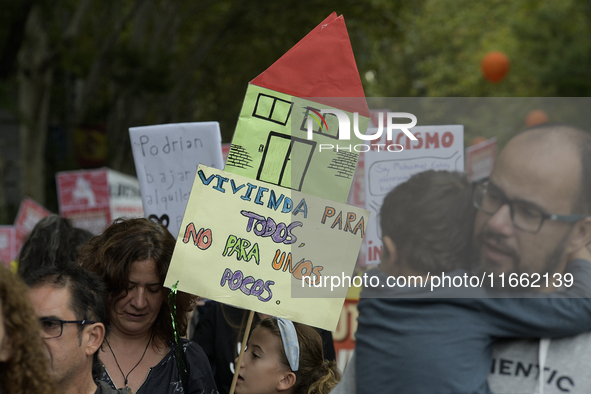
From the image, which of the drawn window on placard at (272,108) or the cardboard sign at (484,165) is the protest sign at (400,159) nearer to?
the drawn window on placard at (272,108)

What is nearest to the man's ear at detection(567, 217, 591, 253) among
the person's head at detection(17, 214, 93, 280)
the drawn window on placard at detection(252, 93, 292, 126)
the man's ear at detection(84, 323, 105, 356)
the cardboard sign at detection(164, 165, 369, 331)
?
the cardboard sign at detection(164, 165, 369, 331)

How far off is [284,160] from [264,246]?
13.2 inches

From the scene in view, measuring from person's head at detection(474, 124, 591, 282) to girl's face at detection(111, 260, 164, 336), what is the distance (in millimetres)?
1355

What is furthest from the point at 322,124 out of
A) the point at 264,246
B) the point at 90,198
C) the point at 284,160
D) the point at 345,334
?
the point at 90,198

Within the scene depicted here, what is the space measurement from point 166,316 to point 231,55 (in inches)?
714

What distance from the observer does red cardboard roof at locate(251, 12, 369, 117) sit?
2.70 m

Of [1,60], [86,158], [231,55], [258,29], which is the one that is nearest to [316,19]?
[258,29]

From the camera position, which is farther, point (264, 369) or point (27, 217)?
point (27, 217)

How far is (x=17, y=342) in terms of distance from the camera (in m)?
1.88

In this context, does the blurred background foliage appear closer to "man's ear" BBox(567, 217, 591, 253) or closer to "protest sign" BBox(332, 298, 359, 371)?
"man's ear" BBox(567, 217, 591, 253)

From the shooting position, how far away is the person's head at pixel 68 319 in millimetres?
2170

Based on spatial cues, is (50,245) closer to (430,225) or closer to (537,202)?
(430,225)

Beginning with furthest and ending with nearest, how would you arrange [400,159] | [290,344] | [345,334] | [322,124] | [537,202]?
[345,334] < [400,159] < [290,344] < [322,124] < [537,202]

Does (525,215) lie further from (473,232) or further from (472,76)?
(472,76)
